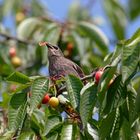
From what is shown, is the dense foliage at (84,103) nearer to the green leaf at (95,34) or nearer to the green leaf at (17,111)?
the green leaf at (17,111)

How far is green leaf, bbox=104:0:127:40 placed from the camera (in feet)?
20.7

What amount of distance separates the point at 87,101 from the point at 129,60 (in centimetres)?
30

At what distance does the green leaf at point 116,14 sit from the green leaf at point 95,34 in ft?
0.64

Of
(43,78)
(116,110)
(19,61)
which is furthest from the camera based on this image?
(19,61)

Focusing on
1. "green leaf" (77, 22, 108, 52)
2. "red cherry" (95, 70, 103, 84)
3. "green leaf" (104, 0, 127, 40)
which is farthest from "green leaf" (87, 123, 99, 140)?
"green leaf" (104, 0, 127, 40)

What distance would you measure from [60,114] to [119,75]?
498 millimetres

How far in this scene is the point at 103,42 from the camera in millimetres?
6168

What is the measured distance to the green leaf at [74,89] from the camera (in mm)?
3266

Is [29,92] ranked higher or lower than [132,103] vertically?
higher

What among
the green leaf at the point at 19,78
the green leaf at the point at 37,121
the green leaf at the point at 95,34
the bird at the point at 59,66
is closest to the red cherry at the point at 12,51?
the green leaf at the point at 95,34

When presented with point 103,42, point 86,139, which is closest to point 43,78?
point 86,139

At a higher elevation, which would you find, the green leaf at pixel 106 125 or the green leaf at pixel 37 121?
the green leaf at pixel 37 121

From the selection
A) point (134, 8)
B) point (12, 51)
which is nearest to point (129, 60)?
point (134, 8)

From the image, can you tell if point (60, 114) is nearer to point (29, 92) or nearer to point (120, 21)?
point (29, 92)
